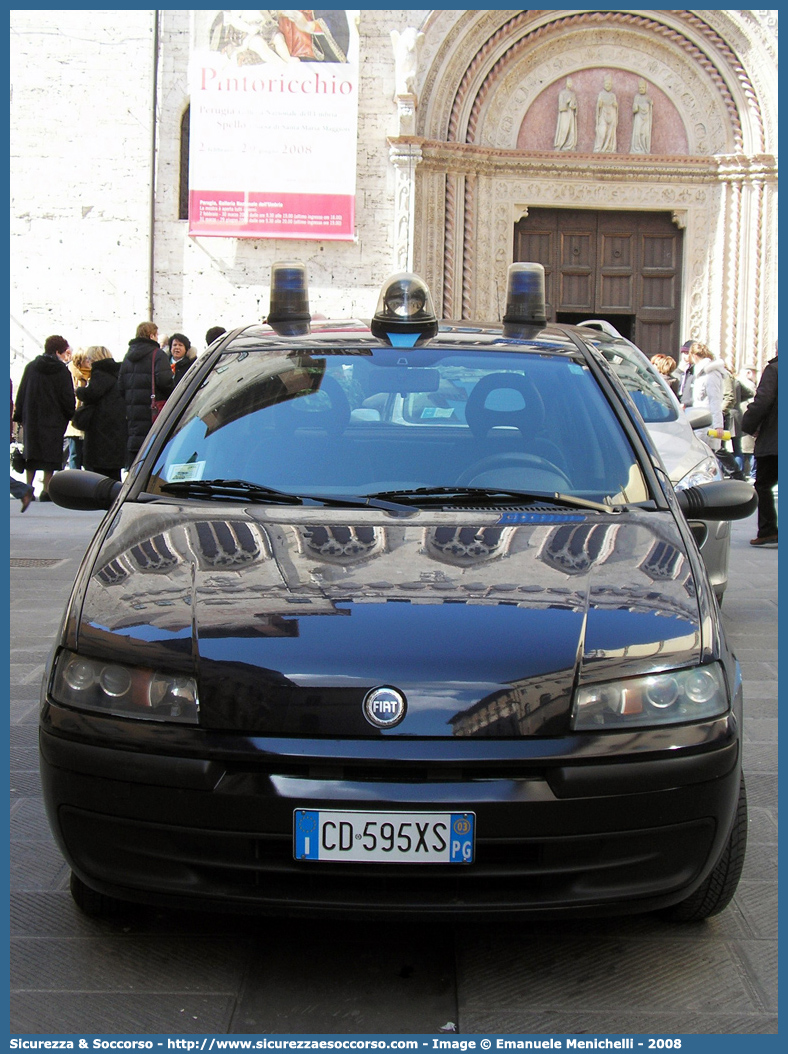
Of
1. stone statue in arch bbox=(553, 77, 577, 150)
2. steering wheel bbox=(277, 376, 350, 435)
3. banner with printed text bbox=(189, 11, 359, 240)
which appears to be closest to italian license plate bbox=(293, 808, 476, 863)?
steering wheel bbox=(277, 376, 350, 435)

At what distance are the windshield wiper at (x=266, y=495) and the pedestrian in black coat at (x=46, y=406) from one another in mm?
8736

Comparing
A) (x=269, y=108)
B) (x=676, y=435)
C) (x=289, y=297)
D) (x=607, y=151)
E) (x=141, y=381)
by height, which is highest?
(x=269, y=108)

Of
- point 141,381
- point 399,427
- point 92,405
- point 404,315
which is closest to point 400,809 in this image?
point 399,427

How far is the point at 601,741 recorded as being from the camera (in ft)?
8.18

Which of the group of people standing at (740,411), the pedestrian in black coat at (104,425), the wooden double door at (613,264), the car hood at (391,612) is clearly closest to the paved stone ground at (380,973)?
the car hood at (391,612)

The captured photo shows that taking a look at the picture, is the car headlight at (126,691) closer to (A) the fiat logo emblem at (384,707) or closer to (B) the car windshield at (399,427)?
(A) the fiat logo emblem at (384,707)

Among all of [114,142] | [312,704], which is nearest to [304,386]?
[312,704]

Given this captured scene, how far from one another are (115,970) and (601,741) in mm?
1263

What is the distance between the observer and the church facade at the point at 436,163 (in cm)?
1667

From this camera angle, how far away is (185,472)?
352 cm

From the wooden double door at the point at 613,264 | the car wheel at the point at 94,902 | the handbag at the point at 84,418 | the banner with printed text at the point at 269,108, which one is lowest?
the car wheel at the point at 94,902

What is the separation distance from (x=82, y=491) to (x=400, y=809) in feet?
5.58

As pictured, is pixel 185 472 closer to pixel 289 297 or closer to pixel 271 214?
pixel 289 297

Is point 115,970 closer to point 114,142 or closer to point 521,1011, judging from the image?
point 521,1011
